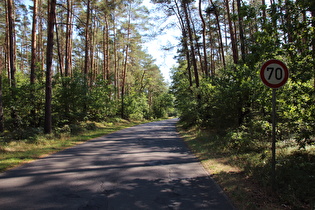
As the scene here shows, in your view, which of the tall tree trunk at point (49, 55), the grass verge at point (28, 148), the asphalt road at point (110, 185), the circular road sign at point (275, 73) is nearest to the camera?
the asphalt road at point (110, 185)

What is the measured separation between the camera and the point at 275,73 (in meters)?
4.44

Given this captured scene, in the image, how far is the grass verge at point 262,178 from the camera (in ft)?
13.0

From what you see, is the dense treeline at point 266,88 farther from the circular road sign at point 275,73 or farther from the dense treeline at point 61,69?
the dense treeline at point 61,69

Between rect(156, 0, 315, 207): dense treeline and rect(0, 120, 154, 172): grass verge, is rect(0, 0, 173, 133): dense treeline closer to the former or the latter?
rect(0, 120, 154, 172): grass verge

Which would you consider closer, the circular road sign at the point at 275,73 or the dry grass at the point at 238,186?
the dry grass at the point at 238,186

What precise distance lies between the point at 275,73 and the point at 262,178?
2345mm

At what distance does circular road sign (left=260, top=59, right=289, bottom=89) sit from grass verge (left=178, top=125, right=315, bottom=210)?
2.05m

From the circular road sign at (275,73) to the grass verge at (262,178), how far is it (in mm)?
2055

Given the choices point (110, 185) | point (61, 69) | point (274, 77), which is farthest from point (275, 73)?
point (61, 69)

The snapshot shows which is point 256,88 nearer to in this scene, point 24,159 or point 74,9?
point 24,159

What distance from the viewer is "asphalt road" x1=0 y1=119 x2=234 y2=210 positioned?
3908 mm

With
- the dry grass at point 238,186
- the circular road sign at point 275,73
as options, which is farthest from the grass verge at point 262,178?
the circular road sign at point 275,73

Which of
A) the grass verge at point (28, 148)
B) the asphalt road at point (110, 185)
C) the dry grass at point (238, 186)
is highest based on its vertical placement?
the grass verge at point (28, 148)

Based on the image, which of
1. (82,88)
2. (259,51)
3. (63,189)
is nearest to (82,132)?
(82,88)
